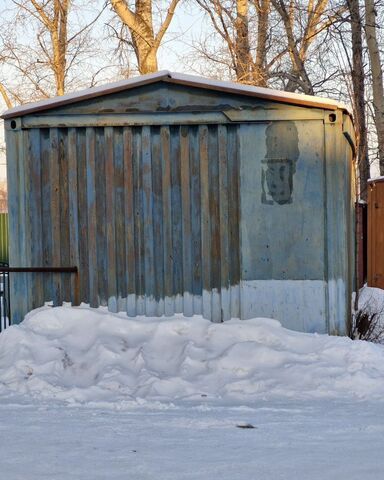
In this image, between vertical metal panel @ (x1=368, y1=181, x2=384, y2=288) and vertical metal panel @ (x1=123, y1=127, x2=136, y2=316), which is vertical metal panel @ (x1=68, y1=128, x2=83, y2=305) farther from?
vertical metal panel @ (x1=368, y1=181, x2=384, y2=288)

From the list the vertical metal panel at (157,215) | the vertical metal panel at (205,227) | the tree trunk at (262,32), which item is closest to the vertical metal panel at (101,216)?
the vertical metal panel at (157,215)

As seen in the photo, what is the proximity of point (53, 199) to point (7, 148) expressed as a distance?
0.82m

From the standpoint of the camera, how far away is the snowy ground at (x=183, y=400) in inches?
166

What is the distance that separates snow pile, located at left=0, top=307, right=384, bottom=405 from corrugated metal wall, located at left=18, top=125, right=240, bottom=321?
28 centimetres

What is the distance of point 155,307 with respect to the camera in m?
7.64

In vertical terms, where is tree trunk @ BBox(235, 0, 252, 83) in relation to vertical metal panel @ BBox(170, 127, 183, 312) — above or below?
above

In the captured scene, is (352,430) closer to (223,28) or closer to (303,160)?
(303,160)

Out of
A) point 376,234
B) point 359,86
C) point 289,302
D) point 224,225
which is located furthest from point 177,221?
point 359,86

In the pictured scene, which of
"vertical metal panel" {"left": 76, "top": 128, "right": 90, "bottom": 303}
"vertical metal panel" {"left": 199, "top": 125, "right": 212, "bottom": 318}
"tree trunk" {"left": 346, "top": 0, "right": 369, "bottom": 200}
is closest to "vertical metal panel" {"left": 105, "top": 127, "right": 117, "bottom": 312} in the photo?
"vertical metal panel" {"left": 76, "top": 128, "right": 90, "bottom": 303}

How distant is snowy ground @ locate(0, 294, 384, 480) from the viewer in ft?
13.8

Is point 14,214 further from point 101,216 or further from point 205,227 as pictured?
point 205,227

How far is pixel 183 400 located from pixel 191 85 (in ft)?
11.4

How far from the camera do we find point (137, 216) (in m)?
7.68

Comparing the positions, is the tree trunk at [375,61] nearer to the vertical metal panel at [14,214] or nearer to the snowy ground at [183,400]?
the snowy ground at [183,400]
